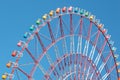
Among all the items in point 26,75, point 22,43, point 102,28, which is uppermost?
point 102,28

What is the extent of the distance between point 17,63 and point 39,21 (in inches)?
181

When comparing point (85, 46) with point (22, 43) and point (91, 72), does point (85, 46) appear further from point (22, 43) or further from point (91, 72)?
point (22, 43)

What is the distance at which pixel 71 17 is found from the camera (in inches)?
1630

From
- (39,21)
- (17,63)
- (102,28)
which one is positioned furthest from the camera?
(102,28)

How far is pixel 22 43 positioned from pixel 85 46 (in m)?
7.42

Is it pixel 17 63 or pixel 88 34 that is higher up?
pixel 88 34

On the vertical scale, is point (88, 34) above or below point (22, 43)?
above

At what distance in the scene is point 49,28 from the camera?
38.7 m

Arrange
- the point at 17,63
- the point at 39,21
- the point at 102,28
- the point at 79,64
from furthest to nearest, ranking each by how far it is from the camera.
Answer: the point at 102,28, the point at 79,64, the point at 39,21, the point at 17,63

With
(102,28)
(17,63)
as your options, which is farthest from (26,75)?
(102,28)

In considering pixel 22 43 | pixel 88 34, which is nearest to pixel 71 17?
pixel 88 34

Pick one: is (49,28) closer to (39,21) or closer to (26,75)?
(39,21)

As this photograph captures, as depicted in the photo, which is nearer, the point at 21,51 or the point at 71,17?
the point at 21,51

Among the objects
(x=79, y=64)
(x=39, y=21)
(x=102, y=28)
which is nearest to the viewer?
(x=39, y=21)
